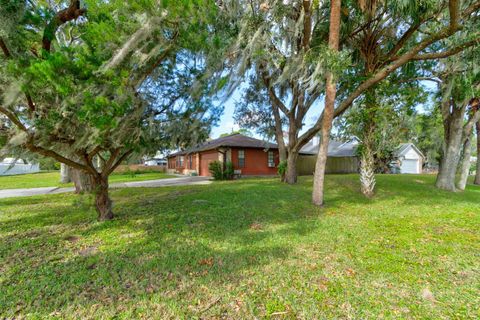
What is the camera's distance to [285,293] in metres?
2.52

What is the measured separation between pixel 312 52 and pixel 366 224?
5.08 meters

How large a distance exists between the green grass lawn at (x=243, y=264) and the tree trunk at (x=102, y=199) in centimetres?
34

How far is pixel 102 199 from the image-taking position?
533 cm

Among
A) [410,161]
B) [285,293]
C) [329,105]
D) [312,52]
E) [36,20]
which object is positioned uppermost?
[312,52]

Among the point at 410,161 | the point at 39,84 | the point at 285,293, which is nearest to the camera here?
the point at 285,293

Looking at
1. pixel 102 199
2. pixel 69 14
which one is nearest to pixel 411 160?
pixel 102 199

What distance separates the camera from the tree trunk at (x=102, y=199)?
518 centimetres

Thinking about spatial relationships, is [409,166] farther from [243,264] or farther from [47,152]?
[47,152]

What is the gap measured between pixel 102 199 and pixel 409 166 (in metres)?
30.1

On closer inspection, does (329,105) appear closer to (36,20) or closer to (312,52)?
(312,52)

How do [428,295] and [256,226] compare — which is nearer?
[428,295]

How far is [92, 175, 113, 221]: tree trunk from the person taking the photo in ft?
17.0

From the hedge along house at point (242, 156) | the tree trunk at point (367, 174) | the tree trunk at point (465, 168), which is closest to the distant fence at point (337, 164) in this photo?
the hedge along house at point (242, 156)

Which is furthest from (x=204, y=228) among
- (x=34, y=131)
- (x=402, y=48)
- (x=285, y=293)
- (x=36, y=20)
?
(x=402, y=48)
